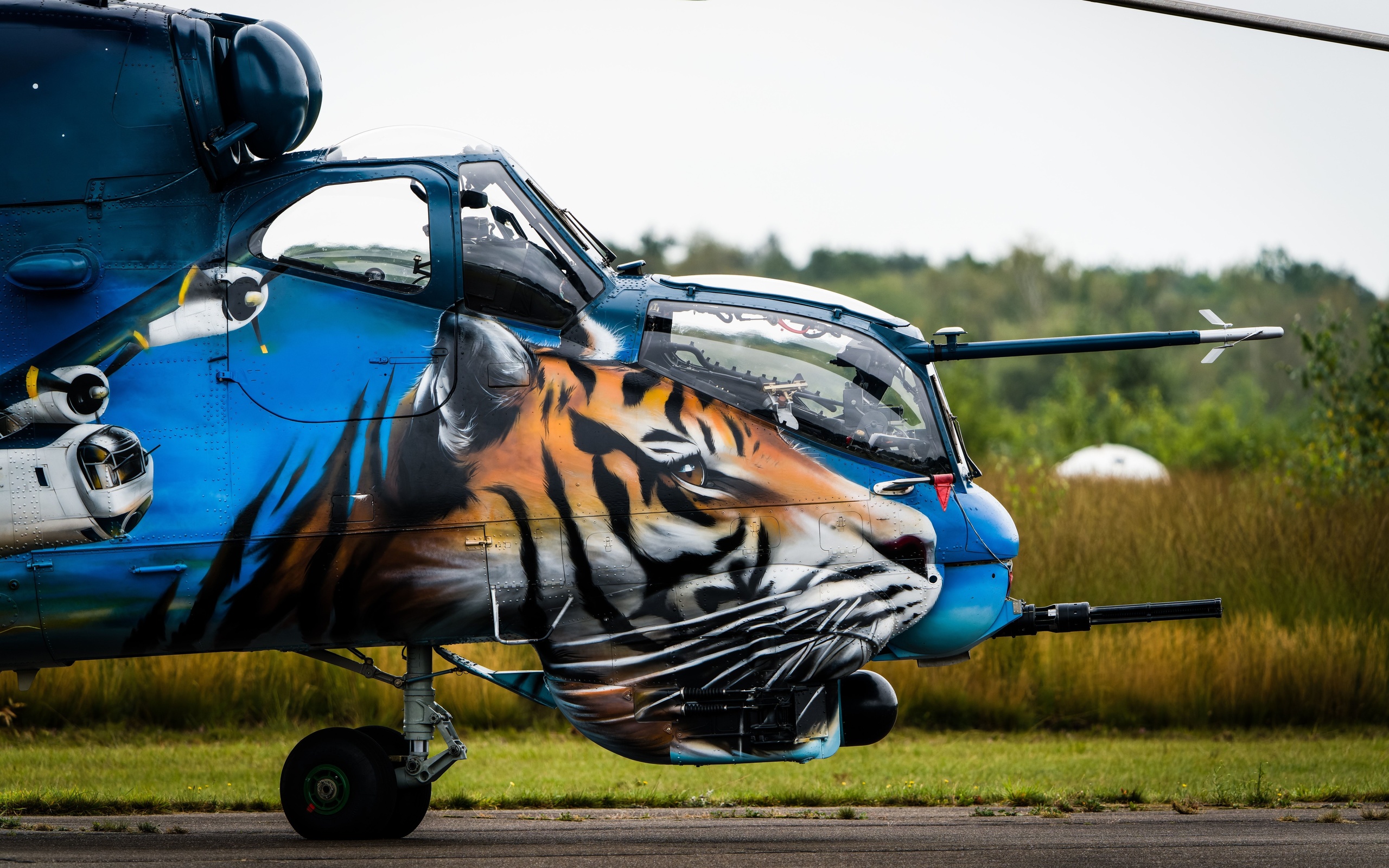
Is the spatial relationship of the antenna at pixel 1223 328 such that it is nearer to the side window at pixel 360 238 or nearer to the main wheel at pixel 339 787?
the side window at pixel 360 238

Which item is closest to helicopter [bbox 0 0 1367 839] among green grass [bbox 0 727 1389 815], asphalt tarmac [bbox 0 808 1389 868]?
asphalt tarmac [bbox 0 808 1389 868]

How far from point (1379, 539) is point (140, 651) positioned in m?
14.9

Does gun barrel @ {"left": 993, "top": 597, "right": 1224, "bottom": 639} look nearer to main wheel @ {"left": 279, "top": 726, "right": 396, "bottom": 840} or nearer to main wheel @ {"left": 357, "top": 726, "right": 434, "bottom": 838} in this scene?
main wheel @ {"left": 357, "top": 726, "right": 434, "bottom": 838}

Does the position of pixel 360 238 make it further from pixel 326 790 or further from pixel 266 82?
pixel 326 790

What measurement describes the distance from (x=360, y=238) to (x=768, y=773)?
21.7 ft

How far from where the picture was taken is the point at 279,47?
312 inches

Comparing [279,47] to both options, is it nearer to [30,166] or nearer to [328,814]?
[30,166]

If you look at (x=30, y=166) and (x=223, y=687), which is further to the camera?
(x=223, y=687)

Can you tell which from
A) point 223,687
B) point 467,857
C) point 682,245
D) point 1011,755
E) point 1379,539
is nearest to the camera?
point 467,857

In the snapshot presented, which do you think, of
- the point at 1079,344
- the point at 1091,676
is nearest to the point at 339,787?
the point at 1079,344

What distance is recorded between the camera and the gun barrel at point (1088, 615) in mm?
8250

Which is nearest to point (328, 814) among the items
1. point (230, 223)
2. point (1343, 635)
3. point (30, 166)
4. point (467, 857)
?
point (467, 857)

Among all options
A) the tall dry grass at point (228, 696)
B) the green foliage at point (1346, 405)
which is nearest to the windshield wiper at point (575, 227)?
the tall dry grass at point (228, 696)

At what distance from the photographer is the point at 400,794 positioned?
Result: 8258 mm
